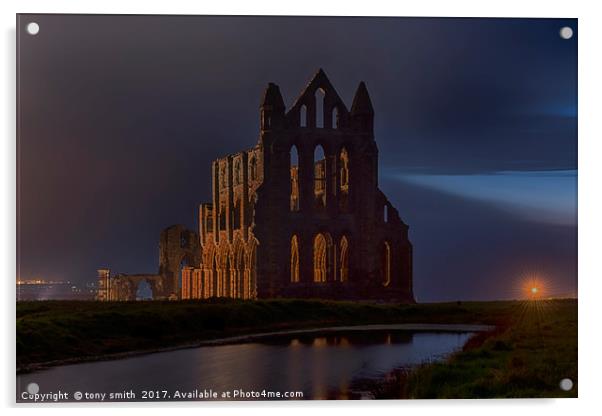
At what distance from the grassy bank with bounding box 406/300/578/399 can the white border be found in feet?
0.57

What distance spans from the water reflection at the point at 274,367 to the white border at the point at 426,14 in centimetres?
34

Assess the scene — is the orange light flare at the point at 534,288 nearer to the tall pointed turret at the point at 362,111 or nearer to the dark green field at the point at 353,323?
the dark green field at the point at 353,323

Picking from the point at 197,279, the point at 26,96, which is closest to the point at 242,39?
the point at 26,96

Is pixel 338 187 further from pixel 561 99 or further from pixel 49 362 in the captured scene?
pixel 49 362

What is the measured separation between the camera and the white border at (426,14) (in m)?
19.6

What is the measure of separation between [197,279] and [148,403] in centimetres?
838

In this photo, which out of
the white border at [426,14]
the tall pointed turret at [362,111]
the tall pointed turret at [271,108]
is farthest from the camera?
the tall pointed turret at [271,108]

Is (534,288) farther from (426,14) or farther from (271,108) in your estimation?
(271,108)

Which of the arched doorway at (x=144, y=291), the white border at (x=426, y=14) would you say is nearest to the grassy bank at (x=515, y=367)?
the white border at (x=426, y=14)

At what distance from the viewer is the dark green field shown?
1995cm

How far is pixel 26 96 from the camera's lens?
19906 mm

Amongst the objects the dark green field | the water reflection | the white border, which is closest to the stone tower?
the dark green field

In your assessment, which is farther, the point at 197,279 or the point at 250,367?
the point at 197,279

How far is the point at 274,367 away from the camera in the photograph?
20562 mm
